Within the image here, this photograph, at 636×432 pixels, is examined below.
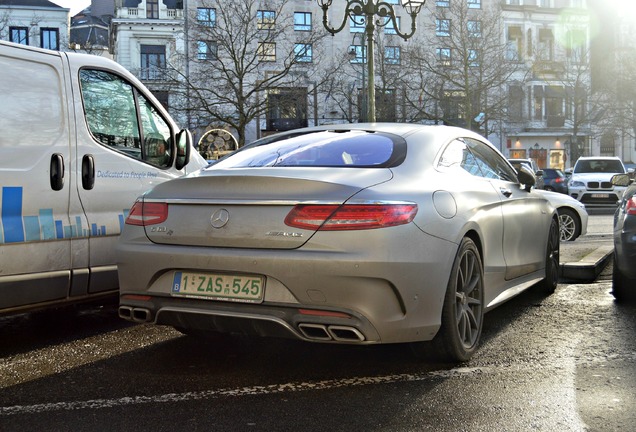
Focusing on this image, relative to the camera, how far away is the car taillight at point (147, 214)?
12.1 feet

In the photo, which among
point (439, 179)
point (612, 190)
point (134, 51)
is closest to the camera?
point (439, 179)

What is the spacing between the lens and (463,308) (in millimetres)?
3873

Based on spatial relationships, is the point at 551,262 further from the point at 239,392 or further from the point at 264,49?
the point at 264,49

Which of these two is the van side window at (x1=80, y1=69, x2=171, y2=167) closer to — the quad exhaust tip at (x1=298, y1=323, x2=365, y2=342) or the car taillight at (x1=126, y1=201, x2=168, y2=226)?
the car taillight at (x1=126, y1=201, x2=168, y2=226)

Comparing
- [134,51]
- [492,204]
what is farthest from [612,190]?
[134,51]

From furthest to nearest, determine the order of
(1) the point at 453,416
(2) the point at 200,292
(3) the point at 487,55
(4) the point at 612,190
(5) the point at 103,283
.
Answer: (3) the point at 487,55 → (4) the point at 612,190 → (5) the point at 103,283 → (2) the point at 200,292 → (1) the point at 453,416

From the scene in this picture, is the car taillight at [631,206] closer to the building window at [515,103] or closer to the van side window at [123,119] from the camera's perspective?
the van side window at [123,119]

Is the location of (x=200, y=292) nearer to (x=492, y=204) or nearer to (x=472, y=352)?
(x=472, y=352)

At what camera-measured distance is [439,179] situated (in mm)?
3807

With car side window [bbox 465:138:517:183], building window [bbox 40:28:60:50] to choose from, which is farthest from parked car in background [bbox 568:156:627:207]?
building window [bbox 40:28:60:50]

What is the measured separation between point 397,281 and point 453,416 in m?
0.67

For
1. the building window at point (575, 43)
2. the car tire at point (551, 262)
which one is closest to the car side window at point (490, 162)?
the car tire at point (551, 262)

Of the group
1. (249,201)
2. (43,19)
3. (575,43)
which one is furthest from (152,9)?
(249,201)

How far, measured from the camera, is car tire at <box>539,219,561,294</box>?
19.5 ft
